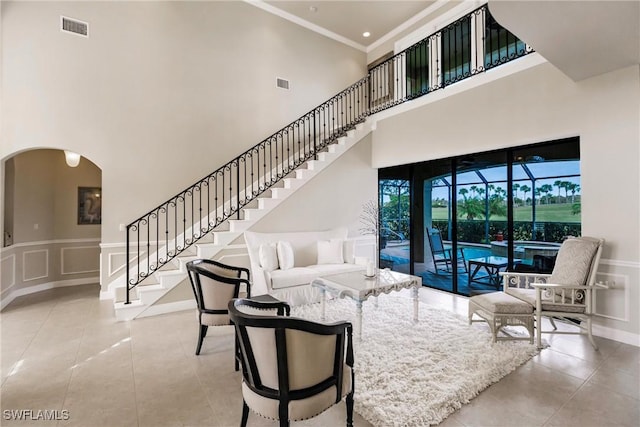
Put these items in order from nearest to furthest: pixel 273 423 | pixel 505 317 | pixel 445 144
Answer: pixel 273 423
pixel 505 317
pixel 445 144

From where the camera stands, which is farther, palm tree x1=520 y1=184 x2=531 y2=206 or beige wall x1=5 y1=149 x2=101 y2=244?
beige wall x1=5 y1=149 x2=101 y2=244

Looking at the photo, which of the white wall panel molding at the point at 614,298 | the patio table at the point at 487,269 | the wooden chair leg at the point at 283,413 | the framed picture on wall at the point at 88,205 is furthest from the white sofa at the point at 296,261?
the framed picture on wall at the point at 88,205

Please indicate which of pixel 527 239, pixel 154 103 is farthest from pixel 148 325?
pixel 527 239

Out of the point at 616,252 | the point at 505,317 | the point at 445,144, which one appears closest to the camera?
the point at 505,317

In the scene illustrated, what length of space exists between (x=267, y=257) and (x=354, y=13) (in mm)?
5954

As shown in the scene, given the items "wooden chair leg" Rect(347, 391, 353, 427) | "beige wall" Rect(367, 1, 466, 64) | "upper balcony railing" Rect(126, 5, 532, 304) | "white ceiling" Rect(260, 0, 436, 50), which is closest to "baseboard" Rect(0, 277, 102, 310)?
"upper balcony railing" Rect(126, 5, 532, 304)

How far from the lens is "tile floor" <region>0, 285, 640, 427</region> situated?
86.5 inches

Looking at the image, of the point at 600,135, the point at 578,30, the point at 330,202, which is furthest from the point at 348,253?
the point at 578,30

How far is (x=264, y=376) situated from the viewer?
172 cm

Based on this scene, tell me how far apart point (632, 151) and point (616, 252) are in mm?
1167

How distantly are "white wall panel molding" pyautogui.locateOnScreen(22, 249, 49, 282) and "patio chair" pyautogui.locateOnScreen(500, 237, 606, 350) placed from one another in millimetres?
7778

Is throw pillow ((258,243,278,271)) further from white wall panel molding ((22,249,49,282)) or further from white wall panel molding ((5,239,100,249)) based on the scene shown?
white wall panel molding ((22,249,49,282))

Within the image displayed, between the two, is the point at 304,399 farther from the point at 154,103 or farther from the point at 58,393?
the point at 154,103

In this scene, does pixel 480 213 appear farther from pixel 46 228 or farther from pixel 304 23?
pixel 46 228
